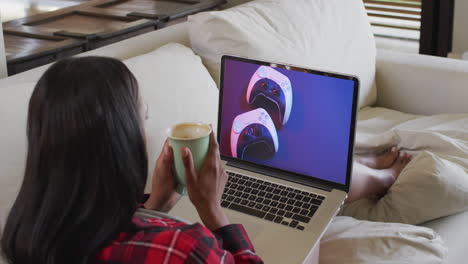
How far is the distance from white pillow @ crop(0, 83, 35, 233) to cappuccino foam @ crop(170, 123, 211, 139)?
40cm

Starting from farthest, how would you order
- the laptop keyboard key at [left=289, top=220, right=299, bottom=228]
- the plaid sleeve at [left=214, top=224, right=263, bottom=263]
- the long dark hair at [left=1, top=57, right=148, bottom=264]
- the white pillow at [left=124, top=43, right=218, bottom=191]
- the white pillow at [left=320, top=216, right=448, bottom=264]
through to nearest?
the white pillow at [left=124, top=43, right=218, bottom=191] → the white pillow at [left=320, top=216, right=448, bottom=264] → the laptop keyboard key at [left=289, top=220, right=299, bottom=228] → the plaid sleeve at [left=214, top=224, right=263, bottom=263] → the long dark hair at [left=1, top=57, right=148, bottom=264]

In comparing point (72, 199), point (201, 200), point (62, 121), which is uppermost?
point (62, 121)

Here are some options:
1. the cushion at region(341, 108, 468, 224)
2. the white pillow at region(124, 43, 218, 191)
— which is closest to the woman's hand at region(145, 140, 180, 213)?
the white pillow at region(124, 43, 218, 191)

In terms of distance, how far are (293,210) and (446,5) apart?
7.00 ft

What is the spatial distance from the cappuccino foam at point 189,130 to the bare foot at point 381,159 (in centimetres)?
88

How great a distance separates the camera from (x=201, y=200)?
1.08 metres

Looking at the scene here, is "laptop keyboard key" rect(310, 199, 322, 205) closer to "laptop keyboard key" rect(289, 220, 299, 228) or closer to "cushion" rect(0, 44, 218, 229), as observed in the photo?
"laptop keyboard key" rect(289, 220, 299, 228)

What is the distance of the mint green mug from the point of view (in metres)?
1.05

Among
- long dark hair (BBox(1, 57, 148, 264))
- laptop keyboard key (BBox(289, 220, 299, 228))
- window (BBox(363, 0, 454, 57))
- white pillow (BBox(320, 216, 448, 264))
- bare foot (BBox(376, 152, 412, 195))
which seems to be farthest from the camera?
window (BBox(363, 0, 454, 57))

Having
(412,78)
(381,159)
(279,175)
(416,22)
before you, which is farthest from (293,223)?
(416,22)

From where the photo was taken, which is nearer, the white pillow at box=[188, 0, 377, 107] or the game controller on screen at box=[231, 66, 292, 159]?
the game controller on screen at box=[231, 66, 292, 159]

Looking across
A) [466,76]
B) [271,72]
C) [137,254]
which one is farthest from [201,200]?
[466,76]

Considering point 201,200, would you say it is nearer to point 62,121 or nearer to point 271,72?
point 62,121

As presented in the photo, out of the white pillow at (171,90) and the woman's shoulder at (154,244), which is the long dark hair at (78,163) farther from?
the white pillow at (171,90)
